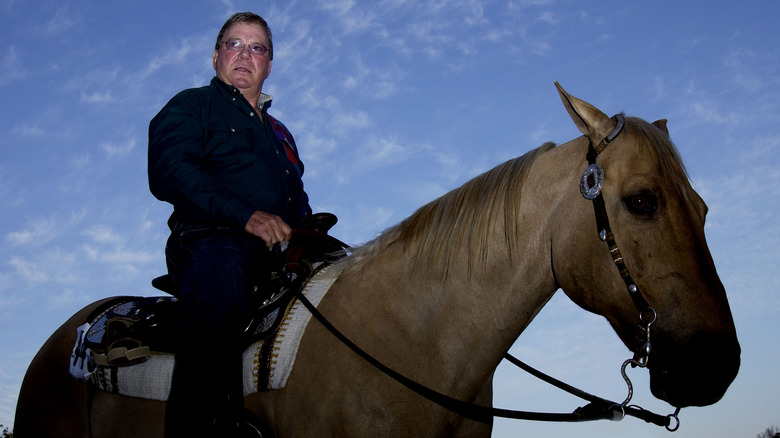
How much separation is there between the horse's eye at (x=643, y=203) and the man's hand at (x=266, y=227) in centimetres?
187

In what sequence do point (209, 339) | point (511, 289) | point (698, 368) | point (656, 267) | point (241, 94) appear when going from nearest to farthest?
1. point (698, 368)
2. point (656, 267)
3. point (511, 289)
4. point (209, 339)
5. point (241, 94)

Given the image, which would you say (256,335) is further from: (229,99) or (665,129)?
(665,129)

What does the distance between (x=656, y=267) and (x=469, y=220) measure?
3.20 feet

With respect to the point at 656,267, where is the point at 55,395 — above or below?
below

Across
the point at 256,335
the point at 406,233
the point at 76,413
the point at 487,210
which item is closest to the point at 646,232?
the point at 487,210

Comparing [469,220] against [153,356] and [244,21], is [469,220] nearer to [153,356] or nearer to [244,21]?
[153,356]

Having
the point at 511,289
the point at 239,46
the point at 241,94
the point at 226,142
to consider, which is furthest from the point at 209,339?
the point at 239,46

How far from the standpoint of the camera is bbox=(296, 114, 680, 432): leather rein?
109 inches

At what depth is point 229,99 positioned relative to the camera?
4074mm

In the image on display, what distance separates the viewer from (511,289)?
3.09m

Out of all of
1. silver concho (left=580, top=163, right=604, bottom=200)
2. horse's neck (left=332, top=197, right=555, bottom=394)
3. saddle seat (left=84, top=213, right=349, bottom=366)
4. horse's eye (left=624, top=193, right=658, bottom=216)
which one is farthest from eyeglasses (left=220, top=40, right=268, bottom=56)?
horse's eye (left=624, top=193, right=658, bottom=216)

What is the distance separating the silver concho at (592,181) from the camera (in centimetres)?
294

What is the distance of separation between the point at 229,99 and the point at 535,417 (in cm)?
279

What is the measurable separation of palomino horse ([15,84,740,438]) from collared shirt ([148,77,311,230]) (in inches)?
29.5
